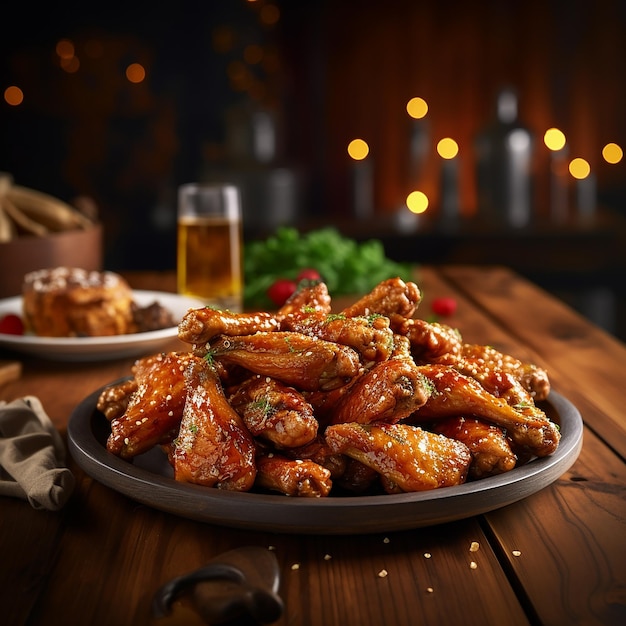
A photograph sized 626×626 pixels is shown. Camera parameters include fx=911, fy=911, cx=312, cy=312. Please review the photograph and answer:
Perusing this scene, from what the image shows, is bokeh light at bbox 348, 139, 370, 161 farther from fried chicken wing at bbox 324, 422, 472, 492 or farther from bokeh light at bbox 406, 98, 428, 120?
fried chicken wing at bbox 324, 422, 472, 492

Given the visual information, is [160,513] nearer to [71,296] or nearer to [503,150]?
[71,296]

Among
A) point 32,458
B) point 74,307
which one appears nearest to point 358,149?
point 74,307

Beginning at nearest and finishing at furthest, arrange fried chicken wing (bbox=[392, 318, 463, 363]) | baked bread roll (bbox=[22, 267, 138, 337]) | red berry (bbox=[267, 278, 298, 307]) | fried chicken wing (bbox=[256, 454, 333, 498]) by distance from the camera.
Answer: fried chicken wing (bbox=[256, 454, 333, 498]) → fried chicken wing (bbox=[392, 318, 463, 363]) → baked bread roll (bbox=[22, 267, 138, 337]) → red berry (bbox=[267, 278, 298, 307])

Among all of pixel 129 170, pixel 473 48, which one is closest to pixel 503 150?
pixel 473 48

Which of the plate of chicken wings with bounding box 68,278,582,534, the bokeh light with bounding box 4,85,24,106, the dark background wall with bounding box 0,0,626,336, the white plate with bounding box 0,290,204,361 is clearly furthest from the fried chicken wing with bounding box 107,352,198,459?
the bokeh light with bounding box 4,85,24,106

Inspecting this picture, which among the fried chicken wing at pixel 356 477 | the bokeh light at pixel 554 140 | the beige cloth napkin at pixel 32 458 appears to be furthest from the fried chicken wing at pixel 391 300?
the bokeh light at pixel 554 140

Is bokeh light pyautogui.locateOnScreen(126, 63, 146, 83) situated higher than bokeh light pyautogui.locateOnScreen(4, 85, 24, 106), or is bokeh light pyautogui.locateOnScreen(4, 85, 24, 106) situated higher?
bokeh light pyautogui.locateOnScreen(126, 63, 146, 83)

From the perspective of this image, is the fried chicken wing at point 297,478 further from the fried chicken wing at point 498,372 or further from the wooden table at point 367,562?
the fried chicken wing at point 498,372

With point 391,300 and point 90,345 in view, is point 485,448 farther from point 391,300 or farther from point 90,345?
point 90,345
